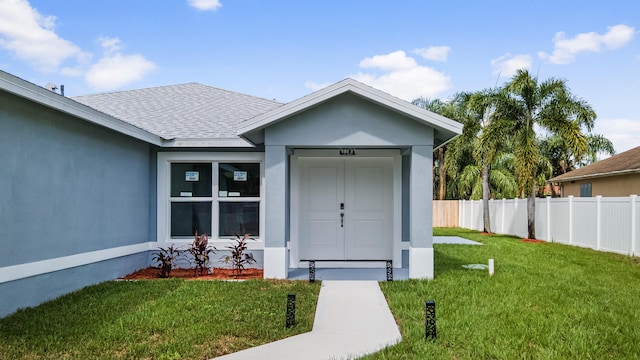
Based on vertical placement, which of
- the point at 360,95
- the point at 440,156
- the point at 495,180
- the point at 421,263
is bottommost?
the point at 421,263

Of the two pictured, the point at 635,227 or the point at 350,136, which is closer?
the point at 350,136

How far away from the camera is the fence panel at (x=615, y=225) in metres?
13.7

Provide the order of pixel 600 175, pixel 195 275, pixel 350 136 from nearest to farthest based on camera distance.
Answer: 1. pixel 350 136
2. pixel 195 275
3. pixel 600 175

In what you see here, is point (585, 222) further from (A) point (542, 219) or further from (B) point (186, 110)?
(B) point (186, 110)

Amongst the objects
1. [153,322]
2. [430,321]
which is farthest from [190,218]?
[430,321]

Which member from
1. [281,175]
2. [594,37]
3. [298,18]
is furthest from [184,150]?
[594,37]

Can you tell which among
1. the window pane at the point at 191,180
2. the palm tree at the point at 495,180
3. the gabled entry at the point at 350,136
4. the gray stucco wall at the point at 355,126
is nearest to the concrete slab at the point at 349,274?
the gabled entry at the point at 350,136

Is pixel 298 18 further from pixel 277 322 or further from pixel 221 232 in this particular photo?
pixel 277 322

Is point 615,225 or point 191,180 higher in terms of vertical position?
point 191,180

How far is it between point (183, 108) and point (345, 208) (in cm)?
547

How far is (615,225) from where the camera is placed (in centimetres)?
1434

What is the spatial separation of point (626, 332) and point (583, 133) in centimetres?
1479

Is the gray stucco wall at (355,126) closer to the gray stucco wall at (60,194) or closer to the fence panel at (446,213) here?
the gray stucco wall at (60,194)

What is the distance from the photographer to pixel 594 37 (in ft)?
81.0
